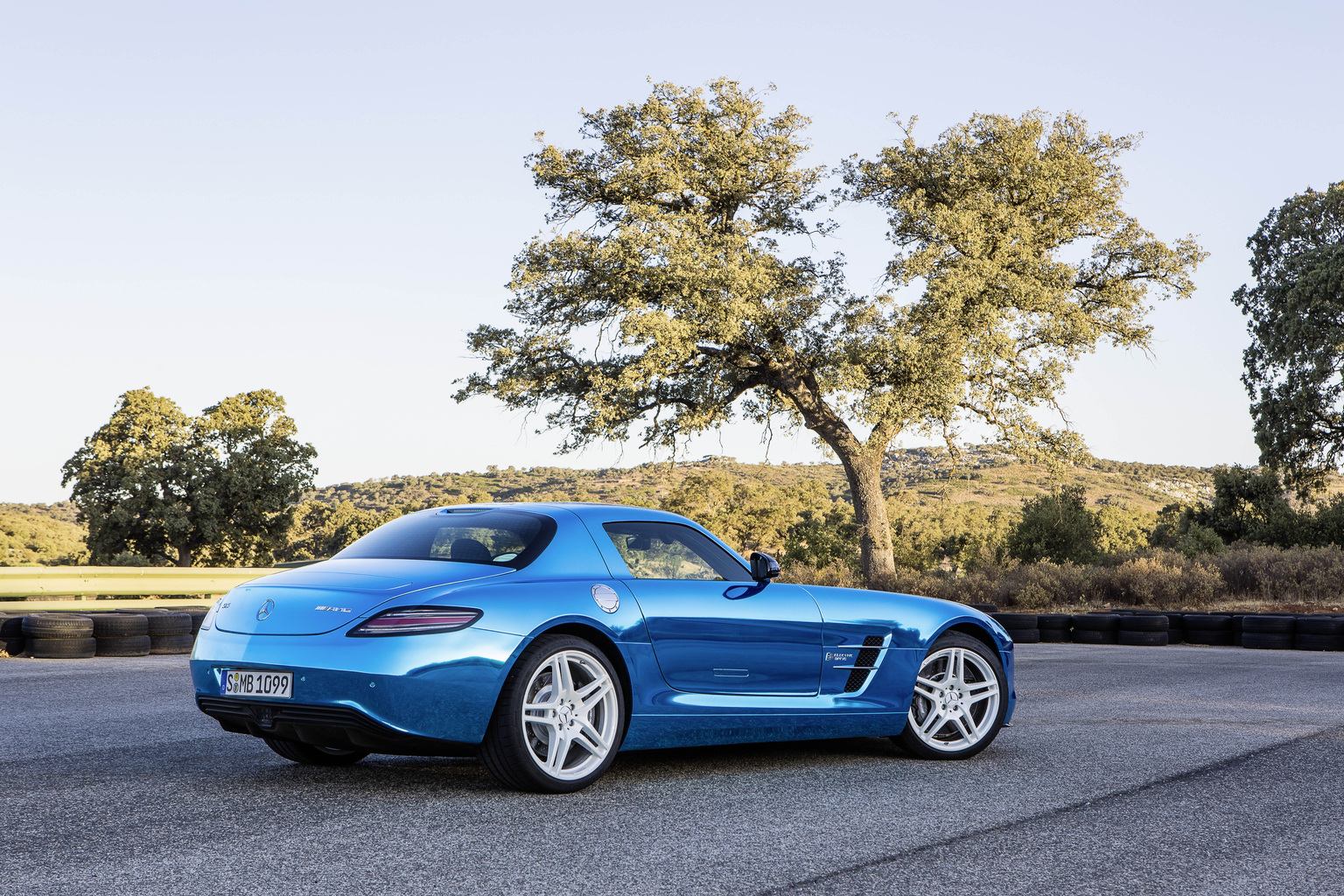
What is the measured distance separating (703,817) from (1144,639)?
13023mm

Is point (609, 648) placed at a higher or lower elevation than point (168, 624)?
higher

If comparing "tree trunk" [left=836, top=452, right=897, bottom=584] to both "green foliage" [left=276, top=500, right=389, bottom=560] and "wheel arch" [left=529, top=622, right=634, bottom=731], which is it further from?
"green foliage" [left=276, top=500, right=389, bottom=560]

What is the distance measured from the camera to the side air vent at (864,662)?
656 cm

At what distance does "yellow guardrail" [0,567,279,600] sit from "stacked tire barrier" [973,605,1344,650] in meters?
10.7

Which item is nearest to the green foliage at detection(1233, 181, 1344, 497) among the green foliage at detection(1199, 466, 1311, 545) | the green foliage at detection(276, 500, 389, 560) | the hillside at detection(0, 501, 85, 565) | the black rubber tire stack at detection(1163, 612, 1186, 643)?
the green foliage at detection(1199, 466, 1311, 545)

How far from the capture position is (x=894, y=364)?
28.0 m

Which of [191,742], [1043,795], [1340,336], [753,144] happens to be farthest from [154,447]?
[1043,795]

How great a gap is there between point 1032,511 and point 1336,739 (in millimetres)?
25162

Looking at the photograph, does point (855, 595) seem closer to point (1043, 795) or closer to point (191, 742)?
point (1043, 795)

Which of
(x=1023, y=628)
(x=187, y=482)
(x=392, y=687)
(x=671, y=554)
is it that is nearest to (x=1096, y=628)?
(x=1023, y=628)

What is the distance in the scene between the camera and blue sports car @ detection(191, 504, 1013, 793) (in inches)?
199

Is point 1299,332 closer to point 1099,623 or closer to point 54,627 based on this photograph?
point 1099,623

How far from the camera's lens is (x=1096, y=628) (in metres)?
16.6

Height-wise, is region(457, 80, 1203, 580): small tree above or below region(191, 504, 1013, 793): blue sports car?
above
